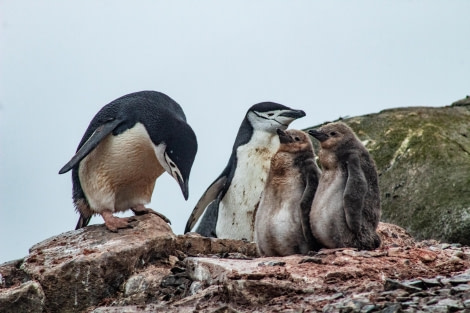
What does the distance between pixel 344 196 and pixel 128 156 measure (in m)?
2.49

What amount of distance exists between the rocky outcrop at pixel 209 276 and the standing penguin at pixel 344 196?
21cm

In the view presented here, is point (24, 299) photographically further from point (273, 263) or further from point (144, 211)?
point (144, 211)

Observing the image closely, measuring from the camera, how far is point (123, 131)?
883 cm

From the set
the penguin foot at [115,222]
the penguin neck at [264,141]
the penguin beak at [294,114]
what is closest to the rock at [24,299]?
the penguin foot at [115,222]

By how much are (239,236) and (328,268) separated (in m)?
3.71

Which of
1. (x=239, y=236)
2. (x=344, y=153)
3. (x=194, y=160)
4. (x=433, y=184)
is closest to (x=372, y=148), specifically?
(x=433, y=184)

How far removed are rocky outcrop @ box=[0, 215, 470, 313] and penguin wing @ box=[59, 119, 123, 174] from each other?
659 mm

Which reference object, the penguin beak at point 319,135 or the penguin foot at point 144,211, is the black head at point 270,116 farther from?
the penguin beak at point 319,135

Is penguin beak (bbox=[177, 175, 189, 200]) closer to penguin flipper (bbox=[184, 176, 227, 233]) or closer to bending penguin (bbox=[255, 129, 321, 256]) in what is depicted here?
bending penguin (bbox=[255, 129, 321, 256])

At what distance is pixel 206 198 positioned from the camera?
10805 millimetres

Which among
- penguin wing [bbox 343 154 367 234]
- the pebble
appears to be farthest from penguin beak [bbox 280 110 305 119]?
the pebble

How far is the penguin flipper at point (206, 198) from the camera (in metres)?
10.7

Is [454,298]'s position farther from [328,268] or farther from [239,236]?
[239,236]

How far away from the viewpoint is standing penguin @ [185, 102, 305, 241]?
10.3 metres
